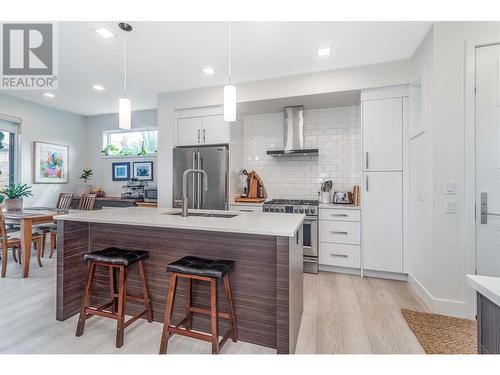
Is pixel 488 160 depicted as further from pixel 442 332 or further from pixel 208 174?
pixel 208 174

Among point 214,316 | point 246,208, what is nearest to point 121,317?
point 214,316

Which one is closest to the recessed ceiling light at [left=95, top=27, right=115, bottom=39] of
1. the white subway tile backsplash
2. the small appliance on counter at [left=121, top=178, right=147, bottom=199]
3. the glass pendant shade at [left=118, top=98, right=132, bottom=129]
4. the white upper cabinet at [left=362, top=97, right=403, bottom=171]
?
the glass pendant shade at [left=118, top=98, right=132, bottom=129]

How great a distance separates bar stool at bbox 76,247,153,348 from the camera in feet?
6.24

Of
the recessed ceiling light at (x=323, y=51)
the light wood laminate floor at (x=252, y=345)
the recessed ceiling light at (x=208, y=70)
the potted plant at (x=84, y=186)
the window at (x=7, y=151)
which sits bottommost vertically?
the light wood laminate floor at (x=252, y=345)

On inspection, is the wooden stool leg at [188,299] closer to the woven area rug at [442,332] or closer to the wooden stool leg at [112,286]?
the wooden stool leg at [112,286]

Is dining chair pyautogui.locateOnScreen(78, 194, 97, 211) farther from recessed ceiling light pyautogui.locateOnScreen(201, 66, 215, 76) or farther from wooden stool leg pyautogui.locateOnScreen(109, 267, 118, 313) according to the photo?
recessed ceiling light pyautogui.locateOnScreen(201, 66, 215, 76)

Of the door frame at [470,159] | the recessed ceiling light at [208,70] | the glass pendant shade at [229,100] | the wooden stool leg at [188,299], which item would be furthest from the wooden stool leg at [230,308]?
the recessed ceiling light at [208,70]

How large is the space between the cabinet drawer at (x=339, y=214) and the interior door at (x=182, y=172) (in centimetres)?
195

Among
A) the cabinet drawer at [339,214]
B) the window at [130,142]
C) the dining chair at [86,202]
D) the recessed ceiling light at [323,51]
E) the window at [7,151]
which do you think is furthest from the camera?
the window at [130,142]

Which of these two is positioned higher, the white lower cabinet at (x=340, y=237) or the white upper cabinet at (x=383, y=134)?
the white upper cabinet at (x=383, y=134)

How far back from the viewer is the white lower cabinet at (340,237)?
3371 millimetres

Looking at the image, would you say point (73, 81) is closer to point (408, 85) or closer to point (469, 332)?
point (408, 85)
